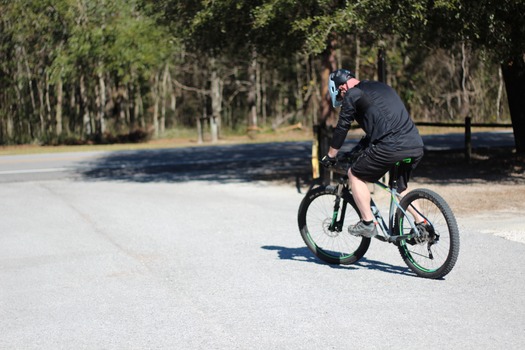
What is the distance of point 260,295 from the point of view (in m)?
6.73

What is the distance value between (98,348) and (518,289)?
3377 millimetres

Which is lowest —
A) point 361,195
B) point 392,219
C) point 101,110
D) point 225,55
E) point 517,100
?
point 392,219

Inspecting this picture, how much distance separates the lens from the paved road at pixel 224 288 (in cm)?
558

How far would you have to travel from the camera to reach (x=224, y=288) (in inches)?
277

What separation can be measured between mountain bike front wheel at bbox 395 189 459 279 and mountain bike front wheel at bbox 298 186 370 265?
1.62 ft

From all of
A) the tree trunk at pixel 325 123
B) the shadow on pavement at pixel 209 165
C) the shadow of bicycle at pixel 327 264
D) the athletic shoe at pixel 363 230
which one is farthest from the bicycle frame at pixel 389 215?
the shadow on pavement at pixel 209 165

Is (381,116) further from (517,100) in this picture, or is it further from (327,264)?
(517,100)

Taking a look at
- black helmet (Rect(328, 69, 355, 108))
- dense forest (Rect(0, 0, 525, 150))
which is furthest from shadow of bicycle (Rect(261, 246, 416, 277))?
dense forest (Rect(0, 0, 525, 150))

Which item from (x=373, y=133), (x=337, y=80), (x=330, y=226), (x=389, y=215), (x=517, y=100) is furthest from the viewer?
(x=517, y=100)

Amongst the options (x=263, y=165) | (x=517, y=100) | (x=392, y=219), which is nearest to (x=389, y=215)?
(x=392, y=219)

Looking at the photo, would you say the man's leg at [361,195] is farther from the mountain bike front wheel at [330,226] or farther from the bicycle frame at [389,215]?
the mountain bike front wheel at [330,226]

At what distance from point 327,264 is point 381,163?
1349mm

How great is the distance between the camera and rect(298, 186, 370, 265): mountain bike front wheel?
307 inches

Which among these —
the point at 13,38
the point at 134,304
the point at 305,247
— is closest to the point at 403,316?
the point at 134,304
